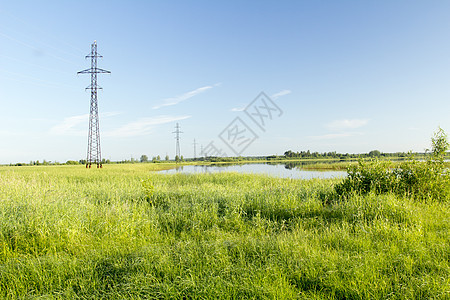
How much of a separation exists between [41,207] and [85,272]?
340 cm

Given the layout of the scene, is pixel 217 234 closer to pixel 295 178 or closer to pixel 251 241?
pixel 251 241

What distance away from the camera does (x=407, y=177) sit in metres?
7.81

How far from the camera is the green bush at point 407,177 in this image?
7383 millimetres

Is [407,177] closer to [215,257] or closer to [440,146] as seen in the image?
[440,146]

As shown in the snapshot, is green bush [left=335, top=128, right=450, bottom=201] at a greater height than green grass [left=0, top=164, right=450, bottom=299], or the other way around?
green bush [left=335, top=128, right=450, bottom=201]

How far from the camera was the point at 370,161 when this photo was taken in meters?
8.27

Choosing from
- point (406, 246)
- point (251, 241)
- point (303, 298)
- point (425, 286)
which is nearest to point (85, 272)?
point (251, 241)

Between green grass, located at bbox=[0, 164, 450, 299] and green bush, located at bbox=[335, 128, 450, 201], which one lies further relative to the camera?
green bush, located at bbox=[335, 128, 450, 201]

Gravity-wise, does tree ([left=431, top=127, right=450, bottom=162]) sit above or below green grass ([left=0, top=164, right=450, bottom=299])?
above

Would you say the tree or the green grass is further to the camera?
the tree

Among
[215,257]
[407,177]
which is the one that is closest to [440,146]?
[407,177]

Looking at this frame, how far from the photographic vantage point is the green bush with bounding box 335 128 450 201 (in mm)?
7383

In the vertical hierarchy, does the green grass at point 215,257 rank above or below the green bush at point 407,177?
below

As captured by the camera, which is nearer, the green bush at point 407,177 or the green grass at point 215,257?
the green grass at point 215,257
